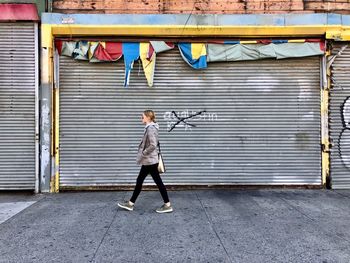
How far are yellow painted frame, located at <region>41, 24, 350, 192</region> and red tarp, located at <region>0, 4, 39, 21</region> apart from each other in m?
0.42

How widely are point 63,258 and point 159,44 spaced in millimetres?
5161

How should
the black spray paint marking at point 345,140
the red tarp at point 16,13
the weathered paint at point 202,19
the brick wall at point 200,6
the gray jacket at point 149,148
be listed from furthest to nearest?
the black spray paint marking at point 345,140 → the brick wall at point 200,6 → the weathered paint at point 202,19 → the red tarp at point 16,13 → the gray jacket at point 149,148

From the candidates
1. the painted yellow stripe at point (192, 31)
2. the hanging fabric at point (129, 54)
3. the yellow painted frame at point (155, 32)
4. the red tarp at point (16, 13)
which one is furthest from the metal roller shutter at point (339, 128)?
the red tarp at point (16, 13)

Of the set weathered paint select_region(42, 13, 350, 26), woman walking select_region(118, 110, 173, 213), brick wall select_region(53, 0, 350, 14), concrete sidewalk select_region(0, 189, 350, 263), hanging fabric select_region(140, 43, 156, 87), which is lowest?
concrete sidewalk select_region(0, 189, 350, 263)

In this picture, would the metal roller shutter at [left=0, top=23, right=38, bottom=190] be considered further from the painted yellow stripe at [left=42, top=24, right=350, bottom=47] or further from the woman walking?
the woman walking

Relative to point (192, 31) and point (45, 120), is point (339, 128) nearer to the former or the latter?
point (192, 31)

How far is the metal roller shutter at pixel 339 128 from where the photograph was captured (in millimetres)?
7500

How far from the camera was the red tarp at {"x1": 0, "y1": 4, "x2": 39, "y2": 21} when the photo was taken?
278 inches

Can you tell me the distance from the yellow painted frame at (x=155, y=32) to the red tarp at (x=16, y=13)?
0.42 meters

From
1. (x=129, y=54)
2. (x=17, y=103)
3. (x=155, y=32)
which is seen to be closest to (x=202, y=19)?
(x=155, y=32)

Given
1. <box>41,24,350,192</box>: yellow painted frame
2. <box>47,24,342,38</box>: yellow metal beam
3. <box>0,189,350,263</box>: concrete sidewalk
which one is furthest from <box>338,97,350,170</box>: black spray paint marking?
<box>47,24,342,38</box>: yellow metal beam

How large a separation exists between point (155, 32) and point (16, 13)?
3.21m

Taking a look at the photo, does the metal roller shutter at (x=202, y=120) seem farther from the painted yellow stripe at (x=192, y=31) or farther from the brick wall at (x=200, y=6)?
the brick wall at (x=200, y=6)

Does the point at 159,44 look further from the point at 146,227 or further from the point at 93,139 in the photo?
the point at 146,227
